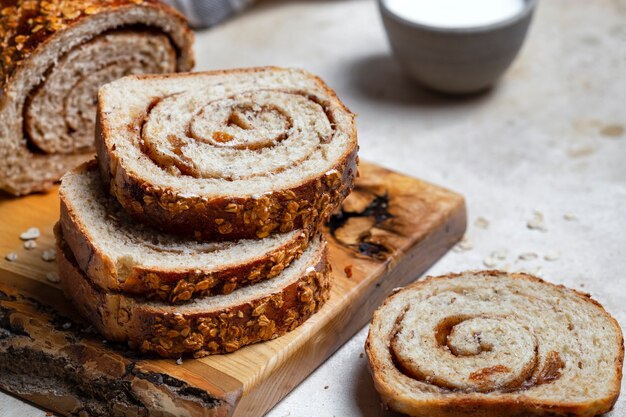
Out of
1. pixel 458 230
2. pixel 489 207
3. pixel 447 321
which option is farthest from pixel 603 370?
pixel 489 207

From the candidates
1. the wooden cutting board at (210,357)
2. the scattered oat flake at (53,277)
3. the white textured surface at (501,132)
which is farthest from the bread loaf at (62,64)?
the white textured surface at (501,132)

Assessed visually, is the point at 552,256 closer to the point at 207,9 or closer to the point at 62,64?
the point at 62,64

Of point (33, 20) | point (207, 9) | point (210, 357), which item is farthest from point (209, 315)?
point (207, 9)

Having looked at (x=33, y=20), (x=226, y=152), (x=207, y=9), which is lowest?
(x=207, y=9)

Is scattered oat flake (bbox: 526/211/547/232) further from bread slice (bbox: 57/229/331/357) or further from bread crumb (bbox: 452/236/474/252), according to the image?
bread slice (bbox: 57/229/331/357)

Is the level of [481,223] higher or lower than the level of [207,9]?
lower

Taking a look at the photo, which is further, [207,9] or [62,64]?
[207,9]
